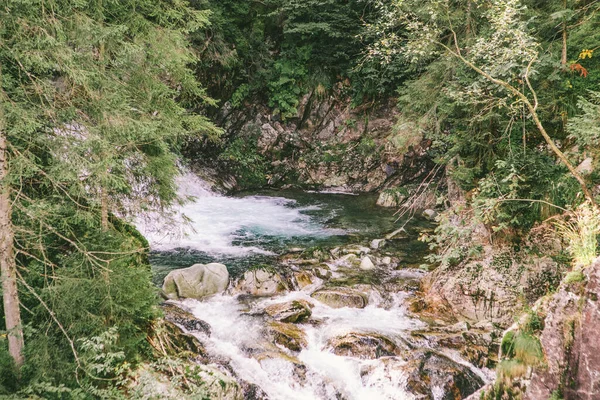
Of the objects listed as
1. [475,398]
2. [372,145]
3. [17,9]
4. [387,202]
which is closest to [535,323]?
[475,398]

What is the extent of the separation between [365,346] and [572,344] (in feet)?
11.6

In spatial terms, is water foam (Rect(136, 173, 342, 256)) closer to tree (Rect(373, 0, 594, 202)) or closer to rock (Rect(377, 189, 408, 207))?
rock (Rect(377, 189, 408, 207))

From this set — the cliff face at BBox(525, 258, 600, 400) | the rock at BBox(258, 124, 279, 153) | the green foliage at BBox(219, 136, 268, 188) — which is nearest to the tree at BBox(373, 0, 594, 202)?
the cliff face at BBox(525, 258, 600, 400)

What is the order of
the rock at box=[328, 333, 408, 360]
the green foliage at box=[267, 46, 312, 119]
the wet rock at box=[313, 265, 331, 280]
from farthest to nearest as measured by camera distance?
the green foliage at box=[267, 46, 312, 119]
the wet rock at box=[313, 265, 331, 280]
the rock at box=[328, 333, 408, 360]

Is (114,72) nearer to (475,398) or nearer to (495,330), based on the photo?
(475,398)

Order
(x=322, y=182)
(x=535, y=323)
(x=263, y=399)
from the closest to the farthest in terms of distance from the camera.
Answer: (x=535, y=323) → (x=263, y=399) → (x=322, y=182)

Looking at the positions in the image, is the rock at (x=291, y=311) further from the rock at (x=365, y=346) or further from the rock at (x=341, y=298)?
the rock at (x=365, y=346)

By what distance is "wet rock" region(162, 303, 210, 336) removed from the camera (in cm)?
694

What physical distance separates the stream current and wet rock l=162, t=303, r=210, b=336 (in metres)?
0.18

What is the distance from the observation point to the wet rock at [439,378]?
5.68 meters

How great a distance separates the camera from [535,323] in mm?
3910

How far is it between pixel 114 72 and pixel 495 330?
25.9ft

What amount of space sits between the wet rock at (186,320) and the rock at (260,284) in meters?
1.45

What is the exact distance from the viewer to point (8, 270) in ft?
12.5
